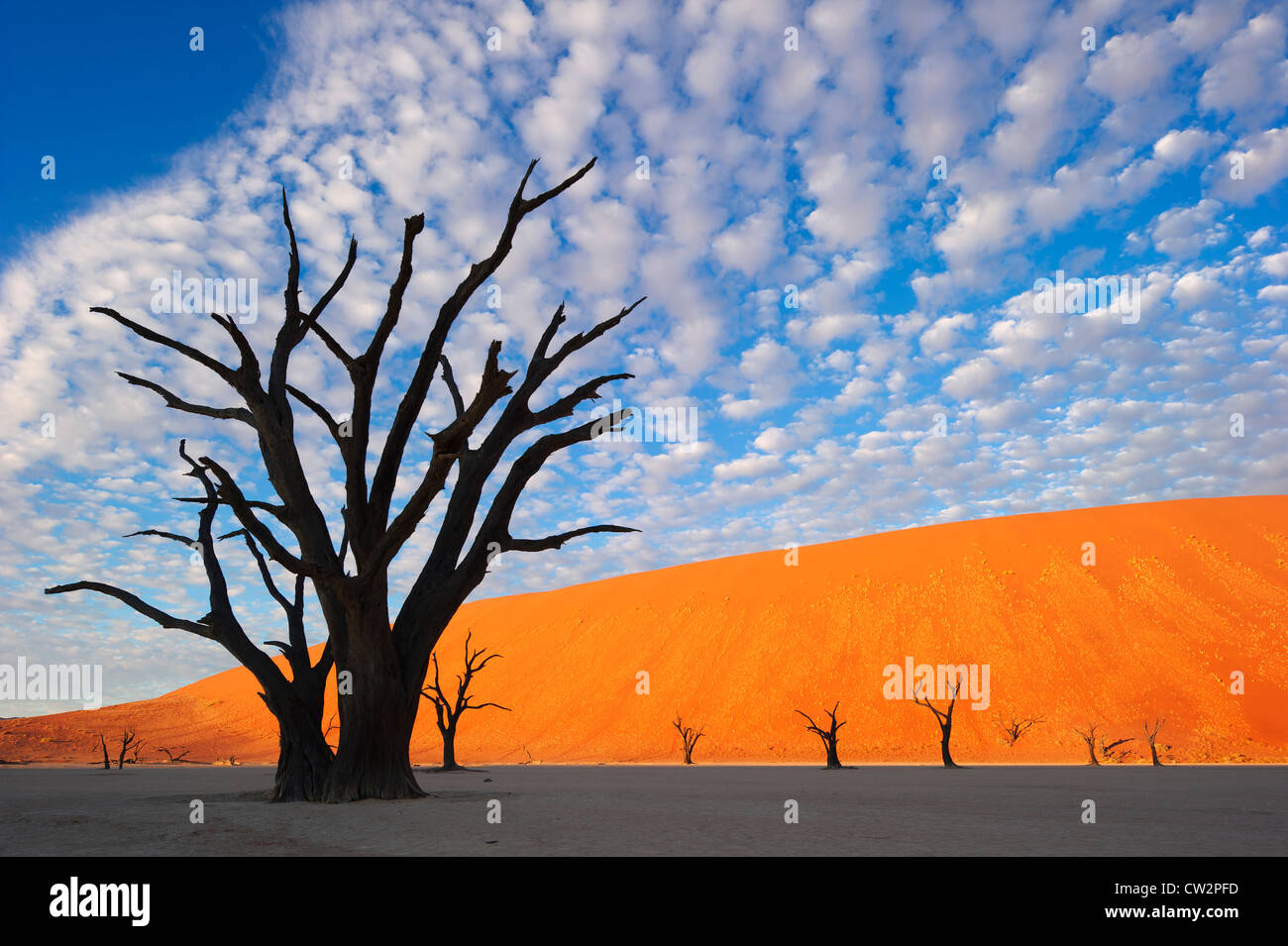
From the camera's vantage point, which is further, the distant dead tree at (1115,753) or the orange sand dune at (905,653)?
the orange sand dune at (905,653)

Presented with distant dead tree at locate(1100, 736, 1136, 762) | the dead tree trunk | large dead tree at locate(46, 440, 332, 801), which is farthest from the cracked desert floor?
the dead tree trunk

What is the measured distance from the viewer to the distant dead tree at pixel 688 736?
158 ft

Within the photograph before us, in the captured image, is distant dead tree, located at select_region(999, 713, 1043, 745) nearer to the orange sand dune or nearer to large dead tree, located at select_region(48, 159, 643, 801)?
the orange sand dune

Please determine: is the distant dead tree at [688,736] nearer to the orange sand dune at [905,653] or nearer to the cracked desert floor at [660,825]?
the orange sand dune at [905,653]

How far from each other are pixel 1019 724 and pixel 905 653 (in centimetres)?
1024

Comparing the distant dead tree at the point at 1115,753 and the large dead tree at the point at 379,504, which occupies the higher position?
the large dead tree at the point at 379,504

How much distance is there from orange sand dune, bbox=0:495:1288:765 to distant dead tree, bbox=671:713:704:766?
3.30 ft

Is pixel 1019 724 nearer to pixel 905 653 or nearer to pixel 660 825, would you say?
pixel 905 653

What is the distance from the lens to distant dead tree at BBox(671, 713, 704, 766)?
48.3 m

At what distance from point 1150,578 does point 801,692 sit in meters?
27.0

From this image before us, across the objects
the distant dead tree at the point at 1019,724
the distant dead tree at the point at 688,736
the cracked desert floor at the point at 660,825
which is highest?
the cracked desert floor at the point at 660,825

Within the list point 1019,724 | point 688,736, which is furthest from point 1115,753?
point 688,736

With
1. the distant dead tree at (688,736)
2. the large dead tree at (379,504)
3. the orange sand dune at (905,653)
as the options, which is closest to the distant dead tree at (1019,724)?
the orange sand dune at (905,653)

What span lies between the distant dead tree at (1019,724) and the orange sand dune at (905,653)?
54cm
